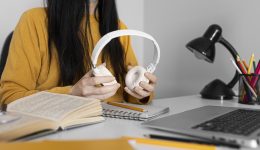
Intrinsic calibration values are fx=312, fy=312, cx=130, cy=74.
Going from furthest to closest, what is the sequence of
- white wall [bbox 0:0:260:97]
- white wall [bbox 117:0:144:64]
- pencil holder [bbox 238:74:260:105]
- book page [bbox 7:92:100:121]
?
white wall [bbox 117:0:144:64]
white wall [bbox 0:0:260:97]
pencil holder [bbox 238:74:260:105]
book page [bbox 7:92:100:121]

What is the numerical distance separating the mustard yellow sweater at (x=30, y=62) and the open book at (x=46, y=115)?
0.79 feet

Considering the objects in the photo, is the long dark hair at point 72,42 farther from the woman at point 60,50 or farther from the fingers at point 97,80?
the fingers at point 97,80

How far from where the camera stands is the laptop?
0.49m

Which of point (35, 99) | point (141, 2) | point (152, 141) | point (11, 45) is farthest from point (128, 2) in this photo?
point (152, 141)

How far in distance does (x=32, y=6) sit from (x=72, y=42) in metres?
0.38

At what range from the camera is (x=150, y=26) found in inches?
62.0

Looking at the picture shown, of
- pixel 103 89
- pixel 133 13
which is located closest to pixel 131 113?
pixel 103 89

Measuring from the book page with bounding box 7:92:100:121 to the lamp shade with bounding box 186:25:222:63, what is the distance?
0.53 metres

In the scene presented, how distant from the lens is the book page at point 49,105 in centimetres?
57

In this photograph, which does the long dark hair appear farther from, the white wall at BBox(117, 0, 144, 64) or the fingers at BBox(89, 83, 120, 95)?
the white wall at BBox(117, 0, 144, 64)

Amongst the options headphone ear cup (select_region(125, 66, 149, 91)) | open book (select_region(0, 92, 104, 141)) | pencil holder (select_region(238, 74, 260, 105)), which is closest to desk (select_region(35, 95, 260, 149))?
open book (select_region(0, 92, 104, 141))

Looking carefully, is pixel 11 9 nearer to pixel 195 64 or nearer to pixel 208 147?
pixel 195 64

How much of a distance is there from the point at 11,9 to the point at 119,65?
480 millimetres

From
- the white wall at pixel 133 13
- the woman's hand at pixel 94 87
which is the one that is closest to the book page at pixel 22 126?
the woman's hand at pixel 94 87
